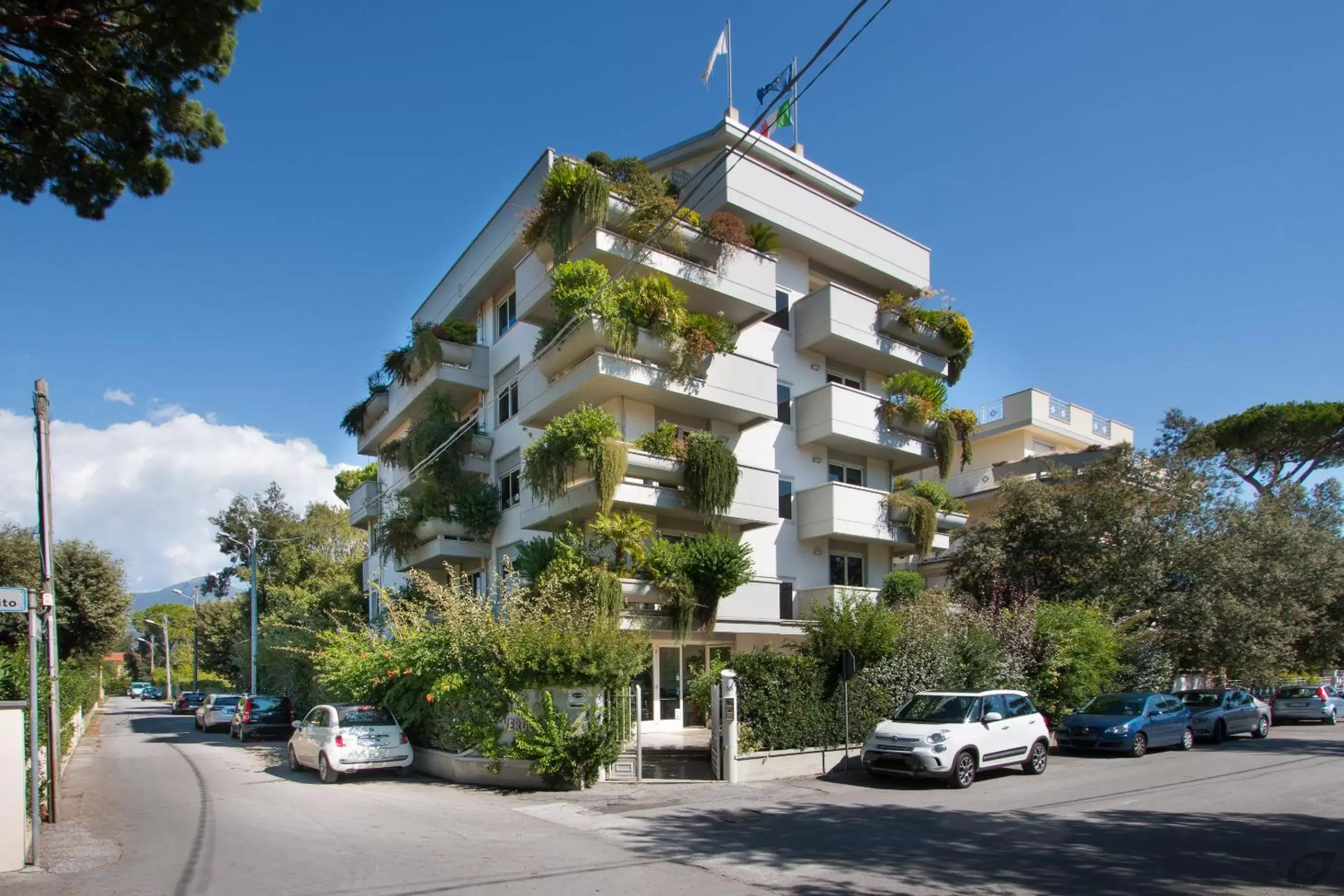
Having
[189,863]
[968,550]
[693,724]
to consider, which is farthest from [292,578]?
[189,863]

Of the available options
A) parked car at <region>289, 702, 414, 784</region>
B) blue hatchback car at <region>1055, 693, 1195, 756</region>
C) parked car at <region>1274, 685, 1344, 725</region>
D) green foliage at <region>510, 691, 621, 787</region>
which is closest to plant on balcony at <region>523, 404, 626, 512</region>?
green foliage at <region>510, 691, 621, 787</region>

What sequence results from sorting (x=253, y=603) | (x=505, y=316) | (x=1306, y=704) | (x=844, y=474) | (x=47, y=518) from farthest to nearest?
(x=253, y=603) → (x=1306, y=704) → (x=505, y=316) → (x=844, y=474) → (x=47, y=518)

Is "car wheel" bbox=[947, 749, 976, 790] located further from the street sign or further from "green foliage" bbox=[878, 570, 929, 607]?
the street sign

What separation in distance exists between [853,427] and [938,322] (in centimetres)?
538

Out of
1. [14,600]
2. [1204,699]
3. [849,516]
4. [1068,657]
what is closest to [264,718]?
[849,516]

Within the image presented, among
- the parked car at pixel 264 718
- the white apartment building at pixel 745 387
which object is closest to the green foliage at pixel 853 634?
the white apartment building at pixel 745 387

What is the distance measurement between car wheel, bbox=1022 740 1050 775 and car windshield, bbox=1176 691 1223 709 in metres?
8.98

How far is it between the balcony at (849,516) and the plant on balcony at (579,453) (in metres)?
6.93

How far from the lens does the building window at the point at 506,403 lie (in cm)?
2616

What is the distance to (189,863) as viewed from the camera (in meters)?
9.91

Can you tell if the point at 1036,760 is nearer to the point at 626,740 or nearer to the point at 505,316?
the point at 626,740

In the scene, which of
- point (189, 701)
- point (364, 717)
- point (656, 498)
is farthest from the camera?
point (189, 701)

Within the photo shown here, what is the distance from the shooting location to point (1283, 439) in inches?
1442

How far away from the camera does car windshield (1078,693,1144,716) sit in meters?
20.8
